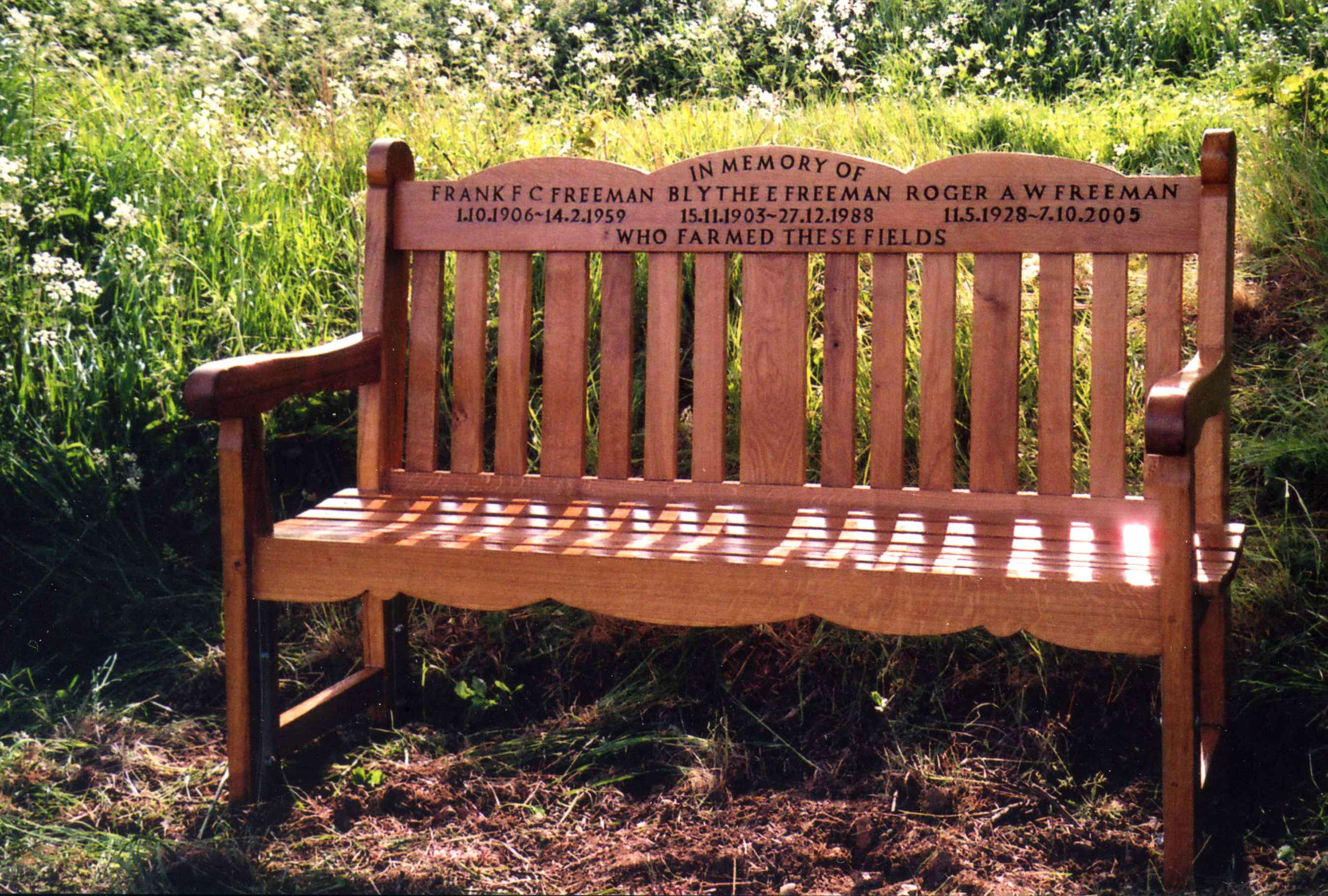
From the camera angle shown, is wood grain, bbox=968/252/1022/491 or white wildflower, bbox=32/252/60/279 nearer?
wood grain, bbox=968/252/1022/491

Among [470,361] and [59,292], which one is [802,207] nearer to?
[470,361]

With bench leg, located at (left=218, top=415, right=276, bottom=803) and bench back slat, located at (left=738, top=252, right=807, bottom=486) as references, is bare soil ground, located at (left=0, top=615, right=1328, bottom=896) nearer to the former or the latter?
bench leg, located at (left=218, top=415, right=276, bottom=803)

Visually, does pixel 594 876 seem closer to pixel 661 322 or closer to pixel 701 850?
pixel 701 850

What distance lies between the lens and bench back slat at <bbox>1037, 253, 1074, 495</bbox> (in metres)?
2.58

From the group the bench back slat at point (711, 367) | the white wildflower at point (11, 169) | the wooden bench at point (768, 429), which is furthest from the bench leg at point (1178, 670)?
the white wildflower at point (11, 169)

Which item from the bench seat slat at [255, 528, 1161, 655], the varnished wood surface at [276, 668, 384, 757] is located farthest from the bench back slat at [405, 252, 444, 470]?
the bench seat slat at [255, 528, 1161, 655]

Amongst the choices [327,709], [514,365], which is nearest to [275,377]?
[514,365]

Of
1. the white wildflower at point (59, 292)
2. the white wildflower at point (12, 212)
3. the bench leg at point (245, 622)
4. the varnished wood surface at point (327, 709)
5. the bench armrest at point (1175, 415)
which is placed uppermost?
the white wildflower at point (12, 212)

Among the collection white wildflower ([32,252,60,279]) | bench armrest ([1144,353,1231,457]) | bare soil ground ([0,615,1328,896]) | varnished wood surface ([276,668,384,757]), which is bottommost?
bare soil ground ([0,615,1328,896])

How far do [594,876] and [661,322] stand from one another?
117 centimetres

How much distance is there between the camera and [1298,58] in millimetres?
4461

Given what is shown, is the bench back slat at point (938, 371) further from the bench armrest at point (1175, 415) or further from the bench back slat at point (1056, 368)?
the bench armrest at point (1175, 415)

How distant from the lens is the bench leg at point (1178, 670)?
200cm

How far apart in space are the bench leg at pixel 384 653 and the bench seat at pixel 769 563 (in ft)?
1.06
